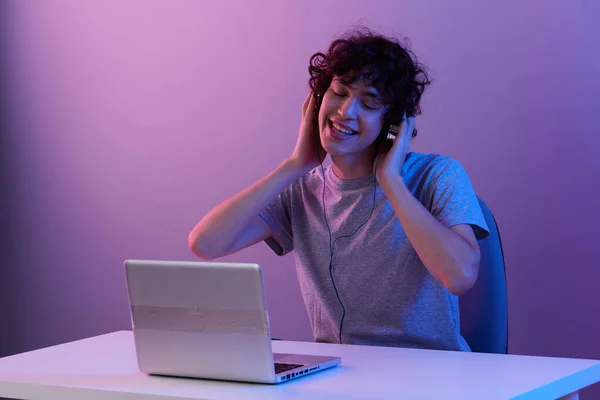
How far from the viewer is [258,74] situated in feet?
10.0

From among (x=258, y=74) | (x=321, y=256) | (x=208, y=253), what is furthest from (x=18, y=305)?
(x=321, y=256)

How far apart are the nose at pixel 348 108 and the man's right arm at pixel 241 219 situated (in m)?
0.20

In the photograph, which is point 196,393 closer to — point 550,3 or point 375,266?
point 375,266

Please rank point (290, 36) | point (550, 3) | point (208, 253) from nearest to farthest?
1. point (208, 253)
2. point (550, 3)
3. point (290, 36)

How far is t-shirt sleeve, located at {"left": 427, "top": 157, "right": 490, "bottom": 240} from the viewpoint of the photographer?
6.34 ft

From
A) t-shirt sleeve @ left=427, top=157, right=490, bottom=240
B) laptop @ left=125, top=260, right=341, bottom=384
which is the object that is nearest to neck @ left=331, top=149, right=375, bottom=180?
t-shirt sleeve @ left=427, top=157, right=490, bottom=240

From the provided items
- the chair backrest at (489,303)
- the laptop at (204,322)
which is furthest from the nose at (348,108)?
the laptop at (204,322)

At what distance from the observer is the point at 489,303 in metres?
2.05

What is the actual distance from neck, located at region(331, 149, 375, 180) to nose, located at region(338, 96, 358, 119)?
12 centimetres

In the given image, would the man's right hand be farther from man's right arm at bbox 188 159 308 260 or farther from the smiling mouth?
the smiling mouth

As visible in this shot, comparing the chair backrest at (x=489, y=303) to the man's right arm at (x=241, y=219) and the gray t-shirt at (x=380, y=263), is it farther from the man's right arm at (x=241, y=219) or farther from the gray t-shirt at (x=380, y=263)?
the man's right arm at (x=241, y=219)

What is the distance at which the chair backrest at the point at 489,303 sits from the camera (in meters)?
2.05

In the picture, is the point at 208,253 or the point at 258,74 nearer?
the point at 208,253

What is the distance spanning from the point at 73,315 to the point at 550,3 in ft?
7.17
